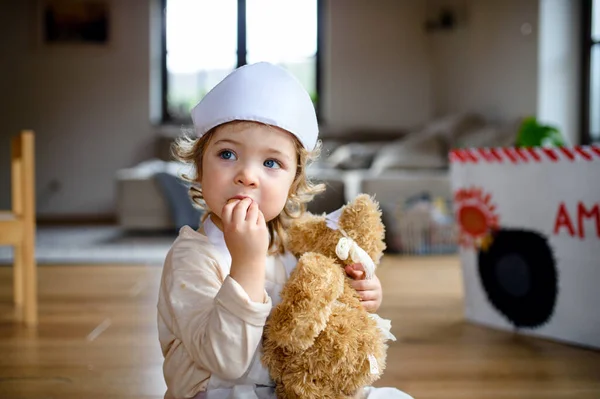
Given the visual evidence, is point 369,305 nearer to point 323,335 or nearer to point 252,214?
point 323,335

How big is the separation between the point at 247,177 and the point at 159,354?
964mm

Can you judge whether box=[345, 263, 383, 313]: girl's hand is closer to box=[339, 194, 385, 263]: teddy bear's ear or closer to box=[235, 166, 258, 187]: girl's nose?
box=[339, 194, 385, 263]: teddy bear's ear

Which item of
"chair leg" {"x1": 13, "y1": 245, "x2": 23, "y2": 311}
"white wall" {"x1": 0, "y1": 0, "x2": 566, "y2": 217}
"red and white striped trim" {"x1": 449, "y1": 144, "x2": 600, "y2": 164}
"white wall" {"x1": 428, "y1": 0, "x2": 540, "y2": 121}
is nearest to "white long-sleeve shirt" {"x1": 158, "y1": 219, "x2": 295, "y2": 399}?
"red and white striped trim" {"x1": 449, "y1": 144, "x2": 600, "y2": 164}

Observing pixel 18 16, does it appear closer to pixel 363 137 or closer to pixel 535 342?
pixel 363 137

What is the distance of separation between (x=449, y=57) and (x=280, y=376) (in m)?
5.15

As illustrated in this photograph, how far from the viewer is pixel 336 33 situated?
6152mm

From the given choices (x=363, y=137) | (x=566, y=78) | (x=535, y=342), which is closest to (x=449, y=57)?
(x=363, y=137)

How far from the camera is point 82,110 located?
6.08 meters

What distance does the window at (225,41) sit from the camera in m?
6.14

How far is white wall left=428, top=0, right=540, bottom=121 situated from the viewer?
432 centimetres

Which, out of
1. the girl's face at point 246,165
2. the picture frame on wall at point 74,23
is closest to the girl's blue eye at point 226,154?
the girl's face at point 246,165

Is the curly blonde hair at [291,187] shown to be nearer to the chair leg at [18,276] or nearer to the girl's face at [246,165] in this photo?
the girl's face at [246,165]

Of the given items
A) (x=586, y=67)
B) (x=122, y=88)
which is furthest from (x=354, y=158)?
(x=122, y=88)

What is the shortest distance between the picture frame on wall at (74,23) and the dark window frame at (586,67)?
399 centimetres
